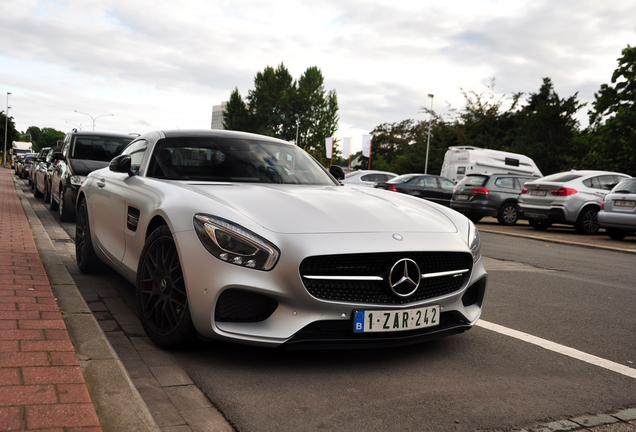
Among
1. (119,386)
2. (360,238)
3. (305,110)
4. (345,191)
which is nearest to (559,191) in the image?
(345,191)

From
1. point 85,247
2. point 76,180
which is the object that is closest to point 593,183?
point 76,180

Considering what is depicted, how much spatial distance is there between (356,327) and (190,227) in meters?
1.09

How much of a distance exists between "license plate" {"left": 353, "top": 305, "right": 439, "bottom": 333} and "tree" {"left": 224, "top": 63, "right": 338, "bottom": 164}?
3000 inches

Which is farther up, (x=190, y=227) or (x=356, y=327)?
→ (x=190, y=227)

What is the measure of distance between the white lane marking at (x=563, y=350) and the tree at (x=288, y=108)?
75141 mm

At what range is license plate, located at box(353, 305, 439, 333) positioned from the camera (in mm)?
3244

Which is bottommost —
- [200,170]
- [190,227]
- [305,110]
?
[190,227]

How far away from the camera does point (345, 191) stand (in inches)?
177

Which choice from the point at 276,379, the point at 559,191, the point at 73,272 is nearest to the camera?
the point at 276,379

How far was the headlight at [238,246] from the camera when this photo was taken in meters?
3.16

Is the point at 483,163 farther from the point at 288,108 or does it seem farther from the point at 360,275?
the point at 288,108

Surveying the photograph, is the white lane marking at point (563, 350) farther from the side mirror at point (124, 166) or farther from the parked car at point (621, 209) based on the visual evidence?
the parked car at point (621, 209)

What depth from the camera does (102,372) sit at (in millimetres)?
3100

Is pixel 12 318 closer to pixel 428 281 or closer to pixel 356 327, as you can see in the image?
pixel 356 327
